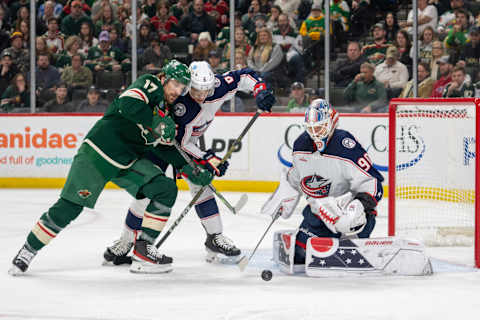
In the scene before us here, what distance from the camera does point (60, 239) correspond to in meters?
5.37

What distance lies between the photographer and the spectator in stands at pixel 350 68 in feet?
27.1

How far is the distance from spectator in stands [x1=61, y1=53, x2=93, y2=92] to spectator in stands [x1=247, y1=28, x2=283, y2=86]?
1.87 meters

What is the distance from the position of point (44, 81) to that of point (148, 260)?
18.3 feet

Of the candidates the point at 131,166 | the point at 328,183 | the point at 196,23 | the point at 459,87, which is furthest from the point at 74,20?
the point at 328,183

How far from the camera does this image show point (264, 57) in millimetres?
8688

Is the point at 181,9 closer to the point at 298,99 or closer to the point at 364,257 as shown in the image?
the point at 298,99

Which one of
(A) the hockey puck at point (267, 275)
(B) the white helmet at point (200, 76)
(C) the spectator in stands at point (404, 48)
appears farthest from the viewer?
(C) the spectator in stands at point (404, 48)

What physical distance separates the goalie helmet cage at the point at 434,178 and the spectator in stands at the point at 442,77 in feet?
6.97

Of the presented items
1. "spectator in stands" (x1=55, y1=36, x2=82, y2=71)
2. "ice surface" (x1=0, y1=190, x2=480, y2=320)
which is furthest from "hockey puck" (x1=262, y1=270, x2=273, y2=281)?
"spectator in stands" (x1=55, y1=36, x2=82, y2=71)

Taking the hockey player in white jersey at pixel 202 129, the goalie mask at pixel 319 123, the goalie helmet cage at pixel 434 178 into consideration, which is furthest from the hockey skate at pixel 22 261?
the goalie helmet cage at pixel 434 178

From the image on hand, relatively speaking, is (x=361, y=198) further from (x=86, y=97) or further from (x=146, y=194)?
(x=86, y=97)

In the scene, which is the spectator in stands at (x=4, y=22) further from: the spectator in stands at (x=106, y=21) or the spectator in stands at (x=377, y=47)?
the spectator in stands at (x=377, y=47)

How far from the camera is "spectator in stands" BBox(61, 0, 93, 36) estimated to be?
9531 millimetres

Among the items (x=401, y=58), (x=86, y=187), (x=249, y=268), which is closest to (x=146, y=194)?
(x=86, y=187)
